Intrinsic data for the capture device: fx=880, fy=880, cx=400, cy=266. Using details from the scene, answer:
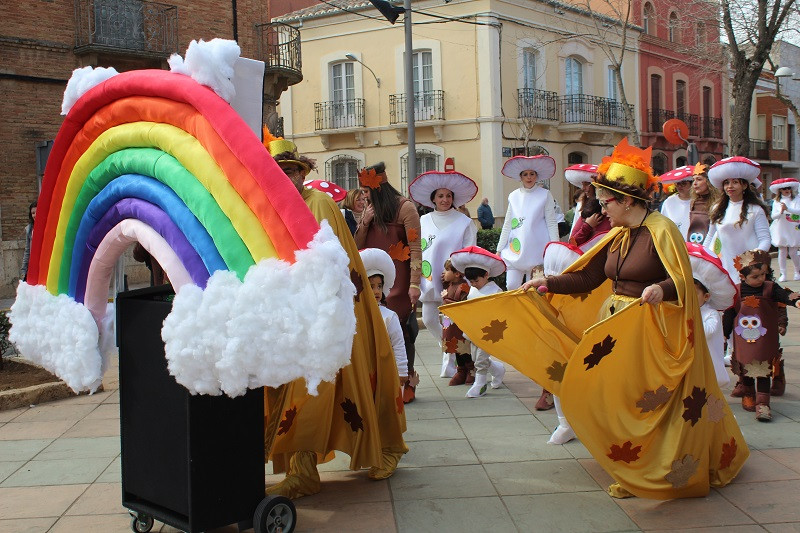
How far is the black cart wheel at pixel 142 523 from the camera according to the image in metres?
4.23

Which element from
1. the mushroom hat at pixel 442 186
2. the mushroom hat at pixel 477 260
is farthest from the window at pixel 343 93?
the mushroom hat at pixel 477 260

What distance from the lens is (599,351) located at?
4488mm

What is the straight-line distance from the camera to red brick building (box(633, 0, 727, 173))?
34.8 metres

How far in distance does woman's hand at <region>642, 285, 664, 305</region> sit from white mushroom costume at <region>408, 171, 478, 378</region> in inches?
133

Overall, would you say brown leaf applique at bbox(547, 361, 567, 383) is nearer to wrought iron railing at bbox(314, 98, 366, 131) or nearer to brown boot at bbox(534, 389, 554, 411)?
brown boot at bbox(534, 389, 554, 411)

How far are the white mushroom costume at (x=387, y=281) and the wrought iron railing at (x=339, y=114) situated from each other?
25.7 meters

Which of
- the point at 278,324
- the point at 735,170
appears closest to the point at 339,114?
the point at 735,170

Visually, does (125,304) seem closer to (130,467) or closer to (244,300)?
(130,467)

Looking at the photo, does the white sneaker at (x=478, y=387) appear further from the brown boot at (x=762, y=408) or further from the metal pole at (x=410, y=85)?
the metal pole at (x=410, y=85)

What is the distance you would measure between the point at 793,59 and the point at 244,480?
1841 inches

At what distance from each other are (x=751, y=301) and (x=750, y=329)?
0.69 ft

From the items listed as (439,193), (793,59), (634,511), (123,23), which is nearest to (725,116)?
(793,59)

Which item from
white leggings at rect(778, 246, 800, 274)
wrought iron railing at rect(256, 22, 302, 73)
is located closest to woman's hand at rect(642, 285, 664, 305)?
white leggings at rect(778, 246, 800, 274)

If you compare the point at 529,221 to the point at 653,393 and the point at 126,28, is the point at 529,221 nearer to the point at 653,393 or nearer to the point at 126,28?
the point at 653,393
